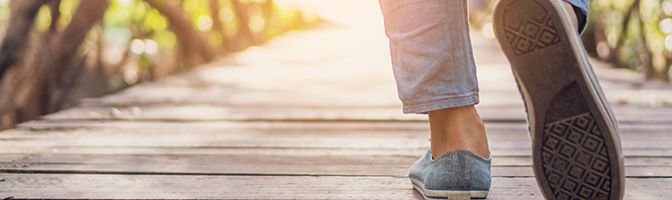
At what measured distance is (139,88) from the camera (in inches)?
130

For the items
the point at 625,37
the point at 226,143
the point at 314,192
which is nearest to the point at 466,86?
A: the point at 314,192

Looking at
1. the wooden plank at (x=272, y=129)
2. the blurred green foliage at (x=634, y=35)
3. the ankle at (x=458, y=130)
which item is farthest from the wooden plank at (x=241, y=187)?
the blurred green foliage at (x=634, y=35)

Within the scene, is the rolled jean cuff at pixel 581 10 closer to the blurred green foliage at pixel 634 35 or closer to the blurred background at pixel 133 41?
the blurred background at pixel 133 41

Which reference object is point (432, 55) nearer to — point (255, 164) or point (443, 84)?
point (443, 84)

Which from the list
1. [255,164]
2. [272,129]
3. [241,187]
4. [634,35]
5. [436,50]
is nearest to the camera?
[436,50]

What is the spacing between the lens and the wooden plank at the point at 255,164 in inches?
61.0

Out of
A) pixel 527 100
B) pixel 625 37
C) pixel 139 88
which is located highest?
pixel 527 100

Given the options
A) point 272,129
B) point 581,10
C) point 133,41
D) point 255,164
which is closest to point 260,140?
point 272,129

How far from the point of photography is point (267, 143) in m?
1.92

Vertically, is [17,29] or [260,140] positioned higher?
[17,29]

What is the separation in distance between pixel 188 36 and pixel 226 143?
2.98 metres

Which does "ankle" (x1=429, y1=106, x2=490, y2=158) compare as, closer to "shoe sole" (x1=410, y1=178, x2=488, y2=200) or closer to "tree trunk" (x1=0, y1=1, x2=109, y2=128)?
"shoe sole" (x1=410, y1=178, x2=488, y2=200)

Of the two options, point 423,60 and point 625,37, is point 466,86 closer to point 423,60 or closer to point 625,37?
point 423,60

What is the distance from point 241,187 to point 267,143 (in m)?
0.50
